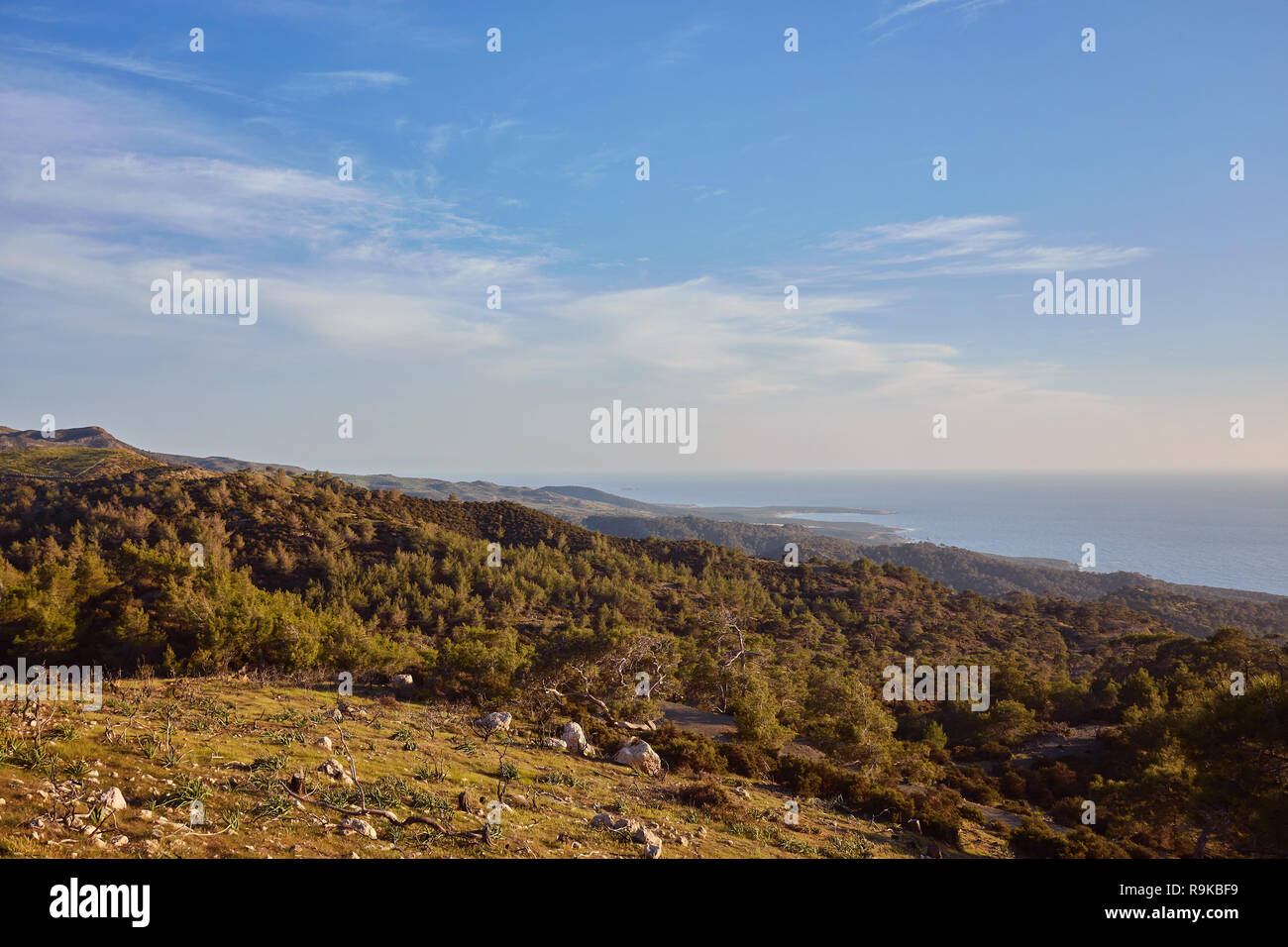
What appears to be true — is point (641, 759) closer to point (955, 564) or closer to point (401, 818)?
point (401, 818)

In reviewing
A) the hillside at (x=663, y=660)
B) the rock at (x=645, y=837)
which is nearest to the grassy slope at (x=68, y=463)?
the hillside at (x=663, y=660)

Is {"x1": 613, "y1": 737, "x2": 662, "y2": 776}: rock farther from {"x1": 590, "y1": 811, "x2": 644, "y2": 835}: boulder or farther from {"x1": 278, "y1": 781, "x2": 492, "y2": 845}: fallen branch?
{"x1": 278, "y1": 781, "x2": 492, "y2": 845}: fallen branch

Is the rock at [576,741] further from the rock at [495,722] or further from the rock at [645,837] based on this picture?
the rock at [645,837]

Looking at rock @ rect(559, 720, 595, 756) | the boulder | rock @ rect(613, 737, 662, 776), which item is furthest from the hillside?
the boulder

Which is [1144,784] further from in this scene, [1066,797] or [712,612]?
[712,612]

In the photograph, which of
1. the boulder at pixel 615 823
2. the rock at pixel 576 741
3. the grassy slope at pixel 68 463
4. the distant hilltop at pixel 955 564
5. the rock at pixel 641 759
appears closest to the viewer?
the boulder at pixel 615 823

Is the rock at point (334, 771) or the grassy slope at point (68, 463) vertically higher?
the grassy slope at point (68, 463)

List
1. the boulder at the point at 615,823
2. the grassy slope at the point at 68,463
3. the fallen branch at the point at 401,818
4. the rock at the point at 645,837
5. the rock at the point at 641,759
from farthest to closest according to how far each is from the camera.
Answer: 1. the grassy slope at the point at 68,463
2. the rock at the point at 641,759
3. the boulder at the point at 615,823
4. the rock at the point at 645,837
5. the fallen branch at the point at 401,818
